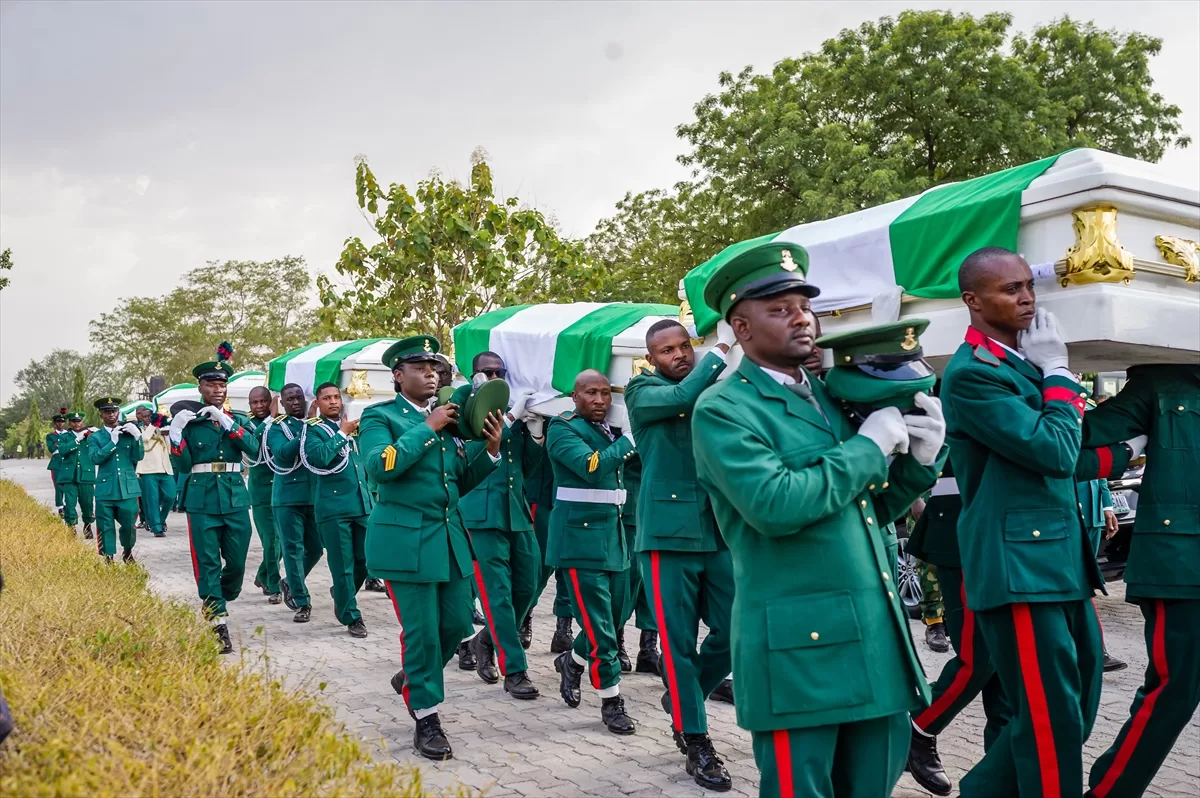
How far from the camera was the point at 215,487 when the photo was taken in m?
8.20

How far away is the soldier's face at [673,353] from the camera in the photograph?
5203 millimetres

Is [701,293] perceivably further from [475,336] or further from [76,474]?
[76,474]

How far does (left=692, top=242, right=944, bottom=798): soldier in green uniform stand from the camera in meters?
2.70

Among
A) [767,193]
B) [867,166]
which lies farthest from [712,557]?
[767,193]

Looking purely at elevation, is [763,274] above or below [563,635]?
above

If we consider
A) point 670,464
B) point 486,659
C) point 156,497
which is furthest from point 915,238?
point 156,497

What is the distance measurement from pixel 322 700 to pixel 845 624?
407cm

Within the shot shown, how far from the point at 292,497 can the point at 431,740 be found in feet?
Result: 15.6

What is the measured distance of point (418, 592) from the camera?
5.19 m

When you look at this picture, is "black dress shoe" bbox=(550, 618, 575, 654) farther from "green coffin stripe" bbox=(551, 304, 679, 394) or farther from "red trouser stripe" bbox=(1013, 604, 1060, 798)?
"red trouser stripe" bbox=(1013, 604, 1060, 798)

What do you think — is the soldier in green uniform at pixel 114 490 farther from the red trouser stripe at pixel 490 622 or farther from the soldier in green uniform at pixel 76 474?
the red trouser stripe at pixel 490 622

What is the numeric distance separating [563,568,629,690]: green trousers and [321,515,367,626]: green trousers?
9.27 ft

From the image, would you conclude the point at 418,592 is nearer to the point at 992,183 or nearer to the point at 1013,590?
the point at 1013,590

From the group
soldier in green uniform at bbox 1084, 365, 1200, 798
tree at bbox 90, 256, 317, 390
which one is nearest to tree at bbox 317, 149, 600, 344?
soldier in green uniform at bbox 1084, 365, 1200, 798
